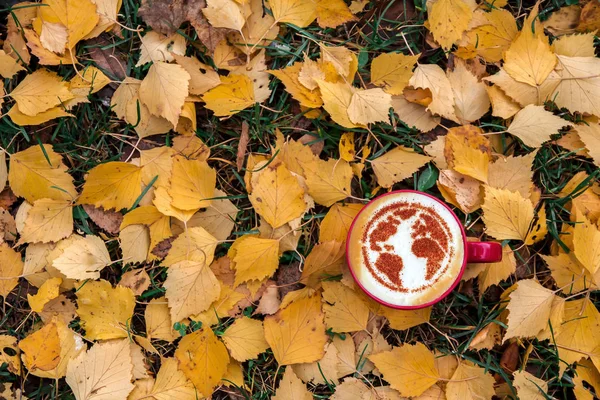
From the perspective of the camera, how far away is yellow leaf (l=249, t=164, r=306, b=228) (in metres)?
1.18

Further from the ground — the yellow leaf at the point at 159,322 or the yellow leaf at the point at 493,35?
the yellow leaf at the point at 493,35

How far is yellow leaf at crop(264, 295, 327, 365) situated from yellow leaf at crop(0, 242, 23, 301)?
55cm

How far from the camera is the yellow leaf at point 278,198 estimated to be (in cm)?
118

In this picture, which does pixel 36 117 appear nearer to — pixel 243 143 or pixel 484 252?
pixel 243 143

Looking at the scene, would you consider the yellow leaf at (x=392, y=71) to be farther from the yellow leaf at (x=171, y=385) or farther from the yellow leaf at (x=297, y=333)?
the yellow leaf at (x=171, y=385)

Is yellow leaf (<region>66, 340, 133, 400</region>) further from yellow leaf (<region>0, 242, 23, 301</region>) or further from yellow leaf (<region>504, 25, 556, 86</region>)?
yellow leaf (<region>504, 25, 556, 86</region>)

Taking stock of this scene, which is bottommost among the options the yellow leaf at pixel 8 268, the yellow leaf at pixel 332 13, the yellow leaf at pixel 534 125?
the yellow leaf at pixel 8 268

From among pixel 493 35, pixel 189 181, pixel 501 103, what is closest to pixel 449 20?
pixel 493 35

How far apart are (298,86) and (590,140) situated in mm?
625

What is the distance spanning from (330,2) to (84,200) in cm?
67

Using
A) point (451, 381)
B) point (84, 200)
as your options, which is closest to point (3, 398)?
point (84, 200)

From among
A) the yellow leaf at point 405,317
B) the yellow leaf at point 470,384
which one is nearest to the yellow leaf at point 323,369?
the yellow leaf at point 405,317

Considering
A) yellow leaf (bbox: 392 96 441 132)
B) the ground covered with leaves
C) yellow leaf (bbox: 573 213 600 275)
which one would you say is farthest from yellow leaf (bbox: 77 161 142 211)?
yellow leaf (bbox: 573 213 600 275)

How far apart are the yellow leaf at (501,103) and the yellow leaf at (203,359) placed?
76 centimetres
